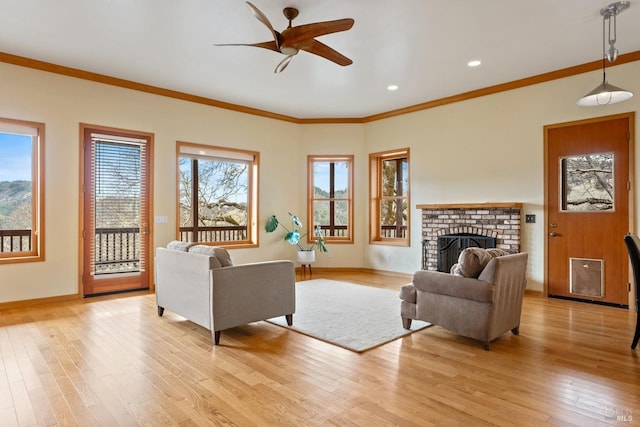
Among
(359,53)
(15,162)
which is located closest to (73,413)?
(15,162)

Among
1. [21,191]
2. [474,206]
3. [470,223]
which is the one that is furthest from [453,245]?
[21,191]

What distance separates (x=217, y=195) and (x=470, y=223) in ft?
13.7

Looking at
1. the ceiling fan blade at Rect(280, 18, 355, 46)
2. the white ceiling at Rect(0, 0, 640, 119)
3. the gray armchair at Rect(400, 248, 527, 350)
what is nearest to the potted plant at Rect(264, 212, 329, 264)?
the white ceiling at Rect(0, 0, 640, 119)

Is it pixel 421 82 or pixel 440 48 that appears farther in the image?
pixel 421 82

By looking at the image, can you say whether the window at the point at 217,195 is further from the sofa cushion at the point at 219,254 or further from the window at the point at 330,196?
the sofa cushion at the point at 219,254

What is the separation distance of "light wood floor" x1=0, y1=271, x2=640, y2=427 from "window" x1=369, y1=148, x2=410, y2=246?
3308 millimetres

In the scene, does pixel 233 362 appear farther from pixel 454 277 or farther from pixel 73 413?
pixel 454 277

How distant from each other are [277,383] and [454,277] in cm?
174

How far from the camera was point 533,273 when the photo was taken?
205 inches

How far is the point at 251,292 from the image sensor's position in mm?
3479

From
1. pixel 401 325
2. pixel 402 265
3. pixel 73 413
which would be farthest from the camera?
pixel 402 265

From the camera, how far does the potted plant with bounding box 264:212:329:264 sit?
22.6 ft

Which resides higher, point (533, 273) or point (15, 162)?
point (15, 162)

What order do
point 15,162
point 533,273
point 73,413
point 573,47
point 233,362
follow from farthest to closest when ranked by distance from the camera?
1. point 533,273
2. point 15,162
3. point 573,47
4. point 233,362
5. point 73,413
